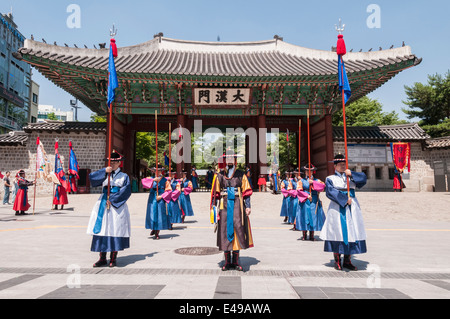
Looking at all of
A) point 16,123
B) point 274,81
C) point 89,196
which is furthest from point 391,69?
point 16,123

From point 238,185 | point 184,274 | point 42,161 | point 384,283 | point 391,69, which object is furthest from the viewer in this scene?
point 391,69

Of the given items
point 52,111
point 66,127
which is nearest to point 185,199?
point 66,127

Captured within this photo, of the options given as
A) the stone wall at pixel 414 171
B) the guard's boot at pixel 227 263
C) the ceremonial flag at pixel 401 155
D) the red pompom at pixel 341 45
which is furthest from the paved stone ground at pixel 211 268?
the ceremonial flag at pixel 401 155

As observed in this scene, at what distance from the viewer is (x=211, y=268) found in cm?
436

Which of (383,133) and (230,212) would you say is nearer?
(230,212)

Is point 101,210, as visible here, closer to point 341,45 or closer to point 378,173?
point 341,45

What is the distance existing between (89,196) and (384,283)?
1436cm

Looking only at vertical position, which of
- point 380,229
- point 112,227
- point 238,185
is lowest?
point 380,229

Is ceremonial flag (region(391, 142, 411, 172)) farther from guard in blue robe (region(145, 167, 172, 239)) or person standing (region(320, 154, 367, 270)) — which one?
guard in blue robe (region(145, 167, 172, 239))

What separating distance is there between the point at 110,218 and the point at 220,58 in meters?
16.3

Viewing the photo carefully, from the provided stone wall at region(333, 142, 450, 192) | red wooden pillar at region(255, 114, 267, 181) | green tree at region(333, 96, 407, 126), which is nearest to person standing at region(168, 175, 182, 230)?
red wooden pillar at region(255, 114, 267, 181)

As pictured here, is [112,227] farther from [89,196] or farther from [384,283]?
[89,196]
